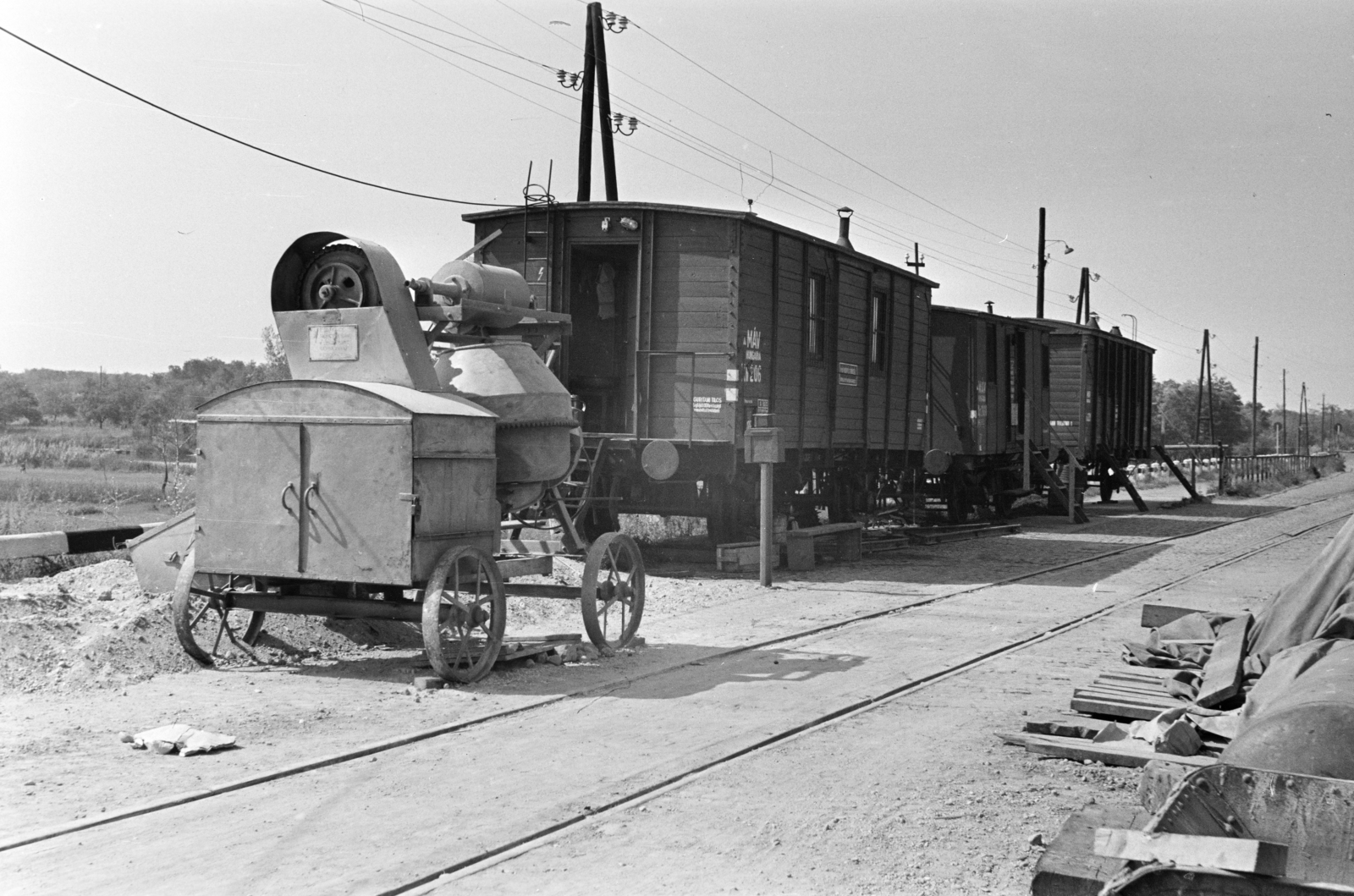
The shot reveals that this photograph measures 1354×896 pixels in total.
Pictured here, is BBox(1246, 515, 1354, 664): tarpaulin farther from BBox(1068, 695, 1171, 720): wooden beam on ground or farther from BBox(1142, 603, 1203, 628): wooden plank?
BBox(1142, 603, 1203, 628): wooden plank

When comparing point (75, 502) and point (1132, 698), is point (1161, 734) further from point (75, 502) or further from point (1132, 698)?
point (75, 502)

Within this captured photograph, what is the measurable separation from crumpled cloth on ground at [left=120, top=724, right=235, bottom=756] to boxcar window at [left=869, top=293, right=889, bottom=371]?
50.5ft

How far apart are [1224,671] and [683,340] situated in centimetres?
932

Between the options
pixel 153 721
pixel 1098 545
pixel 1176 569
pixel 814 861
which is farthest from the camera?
pixel 1098 545

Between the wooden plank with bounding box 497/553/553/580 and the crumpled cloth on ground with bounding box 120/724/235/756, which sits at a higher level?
the wooden plank with bounding box 497/553/553/580

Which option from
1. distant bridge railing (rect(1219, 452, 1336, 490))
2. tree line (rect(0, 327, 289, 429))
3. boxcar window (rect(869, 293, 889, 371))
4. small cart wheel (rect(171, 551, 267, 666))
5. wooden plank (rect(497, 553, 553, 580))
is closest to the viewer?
small cart wheel (rect(171, 551, 267, 666))

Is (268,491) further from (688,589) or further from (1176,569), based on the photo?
(1176,569)

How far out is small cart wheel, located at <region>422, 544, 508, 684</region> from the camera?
765cm

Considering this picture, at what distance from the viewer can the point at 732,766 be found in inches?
242

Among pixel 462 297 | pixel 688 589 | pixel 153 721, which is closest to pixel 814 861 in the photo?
pixel 153 721

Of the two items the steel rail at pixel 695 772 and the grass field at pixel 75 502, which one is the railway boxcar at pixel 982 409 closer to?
the steel rail at pixel 695 772

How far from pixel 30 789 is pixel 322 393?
10.1ft

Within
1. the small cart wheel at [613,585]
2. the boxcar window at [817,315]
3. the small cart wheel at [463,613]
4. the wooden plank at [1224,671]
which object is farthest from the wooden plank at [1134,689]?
the boxcar window at [817,315]

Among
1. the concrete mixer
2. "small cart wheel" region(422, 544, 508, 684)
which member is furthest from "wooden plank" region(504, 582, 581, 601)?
"small cart wheel" region(422, 544, 508, 684)
